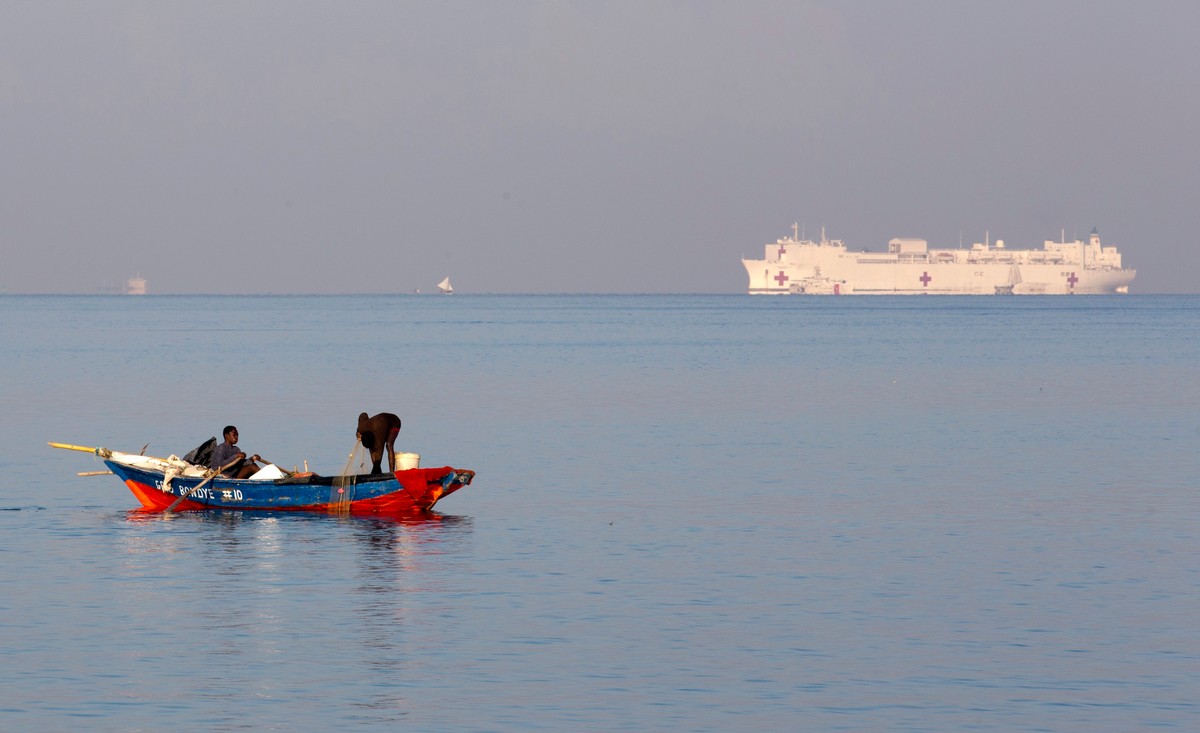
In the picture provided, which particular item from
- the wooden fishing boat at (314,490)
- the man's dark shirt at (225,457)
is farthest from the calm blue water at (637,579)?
the man's dark shirt at (225,457)

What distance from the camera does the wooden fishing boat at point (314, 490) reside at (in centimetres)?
2998

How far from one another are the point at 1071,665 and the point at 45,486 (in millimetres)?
23238

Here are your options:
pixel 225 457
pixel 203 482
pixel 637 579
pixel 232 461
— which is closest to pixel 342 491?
pixel 232 461

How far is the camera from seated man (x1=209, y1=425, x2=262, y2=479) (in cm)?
3066

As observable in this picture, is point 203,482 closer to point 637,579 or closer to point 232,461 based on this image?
point 232,461

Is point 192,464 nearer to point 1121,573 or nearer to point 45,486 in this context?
point 45,486

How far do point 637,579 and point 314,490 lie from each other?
8397mm

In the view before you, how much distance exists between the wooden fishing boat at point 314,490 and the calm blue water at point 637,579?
43 centimetres

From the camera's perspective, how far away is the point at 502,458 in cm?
4131

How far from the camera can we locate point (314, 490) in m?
30.1

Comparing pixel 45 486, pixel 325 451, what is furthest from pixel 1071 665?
pixel 325 451

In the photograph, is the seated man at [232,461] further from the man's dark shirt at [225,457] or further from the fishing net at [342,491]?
the fishing net at [342,491]

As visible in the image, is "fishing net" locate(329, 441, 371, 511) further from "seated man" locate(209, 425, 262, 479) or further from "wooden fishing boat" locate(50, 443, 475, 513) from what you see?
"seated man" locate(209, 425, 262, 479)

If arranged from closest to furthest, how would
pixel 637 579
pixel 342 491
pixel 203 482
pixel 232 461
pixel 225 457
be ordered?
1. pixel 637 579
2. pixel 342 491
3. pixel 203 482
4. pixel 232 461
5. pixel 225 457
